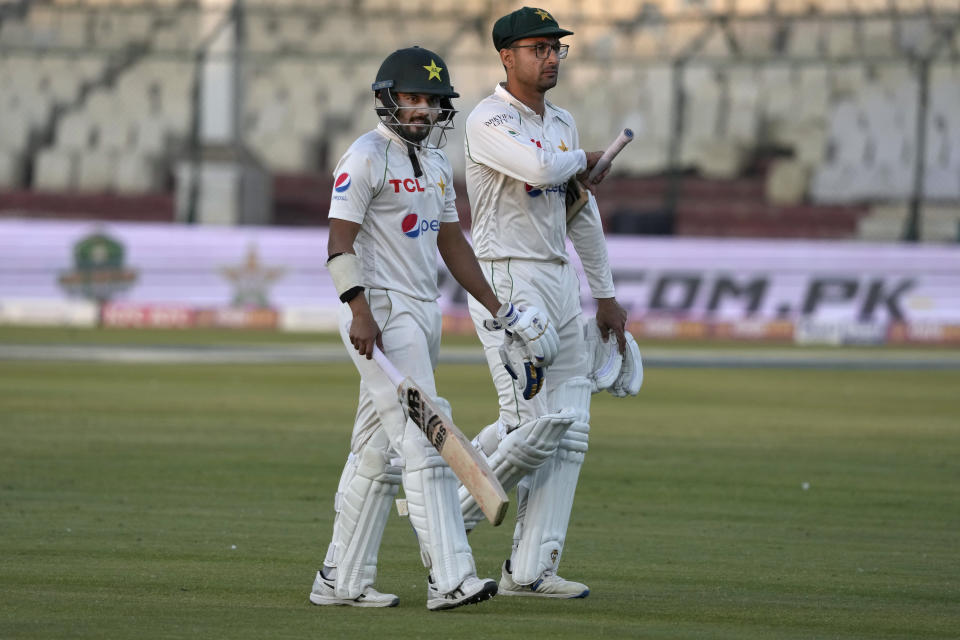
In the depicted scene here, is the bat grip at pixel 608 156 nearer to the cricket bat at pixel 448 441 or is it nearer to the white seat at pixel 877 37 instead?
the cricket bat at pixel 448 441

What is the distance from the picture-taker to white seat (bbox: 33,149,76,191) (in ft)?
101

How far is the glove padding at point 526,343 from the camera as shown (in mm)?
6262

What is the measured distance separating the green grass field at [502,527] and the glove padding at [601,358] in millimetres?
806

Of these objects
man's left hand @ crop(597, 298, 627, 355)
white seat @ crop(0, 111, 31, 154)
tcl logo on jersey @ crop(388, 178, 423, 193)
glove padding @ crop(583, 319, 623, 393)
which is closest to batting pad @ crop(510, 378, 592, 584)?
glove padding @ crop(583, 319, 623, 393)

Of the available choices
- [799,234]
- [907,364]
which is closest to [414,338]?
[907,364]

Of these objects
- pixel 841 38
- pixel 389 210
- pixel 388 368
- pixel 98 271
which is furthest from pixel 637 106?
pixel 388 368

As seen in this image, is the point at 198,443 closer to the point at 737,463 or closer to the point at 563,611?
the point at 737,463

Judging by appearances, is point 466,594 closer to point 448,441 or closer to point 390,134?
point 448,441

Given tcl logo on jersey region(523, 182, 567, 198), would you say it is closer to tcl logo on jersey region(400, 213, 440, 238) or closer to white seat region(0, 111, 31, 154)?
tcl logo on jersey region(400, 213, 440, 238)

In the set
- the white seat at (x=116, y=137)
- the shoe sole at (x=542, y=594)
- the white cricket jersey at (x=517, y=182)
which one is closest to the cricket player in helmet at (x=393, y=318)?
the white cricket jersey at (x=517, y=182)

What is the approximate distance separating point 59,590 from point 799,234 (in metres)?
23.2

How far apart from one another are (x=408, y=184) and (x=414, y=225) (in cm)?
16

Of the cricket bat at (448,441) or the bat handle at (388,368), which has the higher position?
the bat handle at (388,368)

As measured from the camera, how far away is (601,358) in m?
7.03
